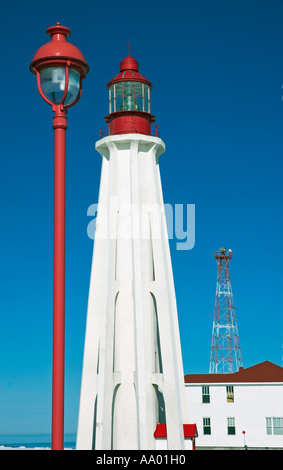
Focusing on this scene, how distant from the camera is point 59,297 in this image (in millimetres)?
15227

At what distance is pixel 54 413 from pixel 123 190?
20.7 meters

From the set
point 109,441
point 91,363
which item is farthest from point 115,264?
point 109,441

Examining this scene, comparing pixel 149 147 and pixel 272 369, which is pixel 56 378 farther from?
pixel 272 369

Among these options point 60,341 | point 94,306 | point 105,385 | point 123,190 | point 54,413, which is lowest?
point 54,413

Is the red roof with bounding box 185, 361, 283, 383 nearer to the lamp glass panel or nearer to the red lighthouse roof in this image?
the red lighthouse roof

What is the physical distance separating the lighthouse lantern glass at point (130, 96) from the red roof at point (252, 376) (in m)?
30.7

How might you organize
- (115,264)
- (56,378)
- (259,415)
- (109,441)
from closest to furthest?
(56,378) < (109,441) < (115,264) < (259,415)

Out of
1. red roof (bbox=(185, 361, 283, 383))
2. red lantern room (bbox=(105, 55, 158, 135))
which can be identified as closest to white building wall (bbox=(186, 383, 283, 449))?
red roof (bbox=(185, 361, 283, 383))

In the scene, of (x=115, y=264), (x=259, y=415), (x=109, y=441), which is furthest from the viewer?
(x=259, y=415)

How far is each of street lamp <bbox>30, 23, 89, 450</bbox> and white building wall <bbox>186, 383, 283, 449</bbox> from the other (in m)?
45.7

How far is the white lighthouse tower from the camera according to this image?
3269 centimetres

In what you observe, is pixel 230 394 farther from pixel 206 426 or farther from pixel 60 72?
pixel 60 72

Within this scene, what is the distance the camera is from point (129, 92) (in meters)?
36.2

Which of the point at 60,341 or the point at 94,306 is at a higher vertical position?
the point at 94,306
